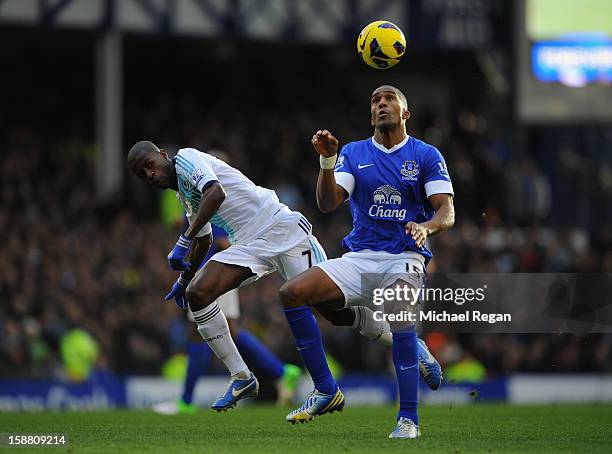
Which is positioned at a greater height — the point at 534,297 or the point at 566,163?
the point at 566,163

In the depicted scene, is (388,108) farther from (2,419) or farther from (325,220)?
(325,220)

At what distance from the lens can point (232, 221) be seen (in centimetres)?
986

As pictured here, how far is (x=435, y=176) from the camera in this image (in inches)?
337

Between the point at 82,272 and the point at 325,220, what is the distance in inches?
203

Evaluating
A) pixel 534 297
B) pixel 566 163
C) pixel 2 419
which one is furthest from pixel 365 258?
pixel 566 163

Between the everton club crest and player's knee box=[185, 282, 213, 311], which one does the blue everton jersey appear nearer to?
the everton club crest

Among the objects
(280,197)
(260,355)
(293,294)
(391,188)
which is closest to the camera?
(293,294)

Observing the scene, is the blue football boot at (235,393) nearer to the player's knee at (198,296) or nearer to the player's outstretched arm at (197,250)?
the player's knee at (198,296)

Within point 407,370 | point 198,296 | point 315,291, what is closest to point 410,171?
point 315,291

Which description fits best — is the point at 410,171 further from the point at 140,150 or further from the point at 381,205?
the point at 140,150

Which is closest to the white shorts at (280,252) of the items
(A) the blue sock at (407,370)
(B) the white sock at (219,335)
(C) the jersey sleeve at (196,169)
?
(B) the white sock at (219,335)

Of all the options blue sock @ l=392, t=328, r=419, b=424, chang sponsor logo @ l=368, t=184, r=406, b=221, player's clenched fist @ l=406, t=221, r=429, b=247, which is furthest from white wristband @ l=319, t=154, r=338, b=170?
blue sock @ l=392, t=328, r=419, b=424

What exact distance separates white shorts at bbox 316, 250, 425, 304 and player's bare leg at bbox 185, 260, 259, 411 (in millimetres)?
1002

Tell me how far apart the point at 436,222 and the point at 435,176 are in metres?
0.45
